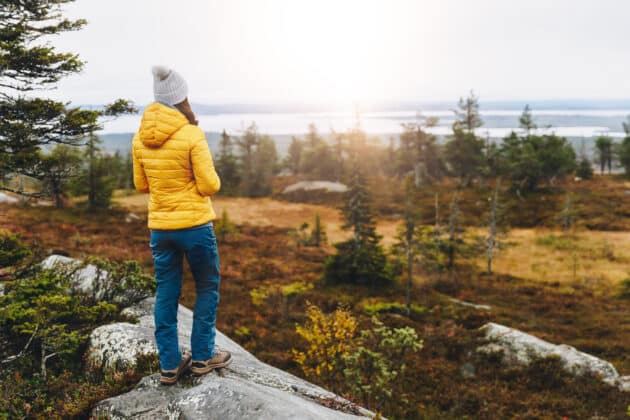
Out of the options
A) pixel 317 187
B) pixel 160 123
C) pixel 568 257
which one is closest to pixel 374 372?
pixel 160 123

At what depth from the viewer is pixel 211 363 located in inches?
202

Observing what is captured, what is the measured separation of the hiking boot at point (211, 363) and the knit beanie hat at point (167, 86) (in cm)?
292

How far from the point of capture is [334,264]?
24.2 meters

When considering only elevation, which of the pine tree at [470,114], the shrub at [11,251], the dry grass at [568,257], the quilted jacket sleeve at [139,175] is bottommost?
the dry grass at [568,257]

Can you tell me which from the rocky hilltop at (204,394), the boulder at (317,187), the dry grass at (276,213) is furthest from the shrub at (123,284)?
the boulder at (317,187)

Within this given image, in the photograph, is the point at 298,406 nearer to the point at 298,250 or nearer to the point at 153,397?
the point at 153,397

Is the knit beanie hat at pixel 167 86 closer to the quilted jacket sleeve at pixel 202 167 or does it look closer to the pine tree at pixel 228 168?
the quilted jacket sleeve at pixel 202 167

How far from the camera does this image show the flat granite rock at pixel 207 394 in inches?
165

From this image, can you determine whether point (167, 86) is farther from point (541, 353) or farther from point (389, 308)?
point (389, 308)

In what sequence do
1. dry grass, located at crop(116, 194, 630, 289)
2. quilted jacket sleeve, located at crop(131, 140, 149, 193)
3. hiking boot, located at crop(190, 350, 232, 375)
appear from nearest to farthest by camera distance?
quilted jacket sleeve, located at crop(131, 140, 149, 193)
hiking boot, located at crop(190, 350, 232, 375)
dry grass, located at crop(116, 194, 630, 289)

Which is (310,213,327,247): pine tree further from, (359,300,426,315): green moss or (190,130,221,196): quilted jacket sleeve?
(190,130,221,196): quilted jacket sleeve

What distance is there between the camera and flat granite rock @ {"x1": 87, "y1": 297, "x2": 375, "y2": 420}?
4199 millimetres

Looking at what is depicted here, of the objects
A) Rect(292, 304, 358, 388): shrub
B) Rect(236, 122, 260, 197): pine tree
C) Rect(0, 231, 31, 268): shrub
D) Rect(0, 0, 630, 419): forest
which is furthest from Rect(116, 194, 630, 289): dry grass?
Rect(0, 231, 31, 268): shrub

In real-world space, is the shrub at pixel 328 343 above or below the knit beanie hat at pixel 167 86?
below
